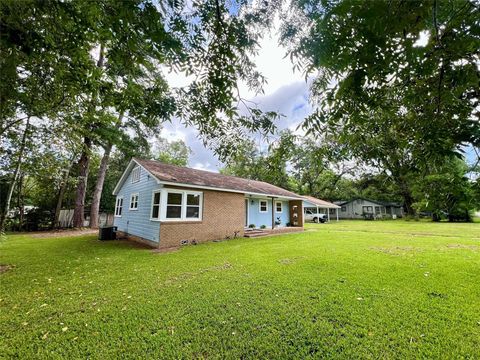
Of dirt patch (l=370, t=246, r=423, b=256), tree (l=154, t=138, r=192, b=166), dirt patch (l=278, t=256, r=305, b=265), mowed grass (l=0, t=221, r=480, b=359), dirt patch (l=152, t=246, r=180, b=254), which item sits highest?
tree (l=154, t=138, r=192, b=166)

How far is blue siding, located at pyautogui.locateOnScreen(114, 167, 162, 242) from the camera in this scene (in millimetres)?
10118

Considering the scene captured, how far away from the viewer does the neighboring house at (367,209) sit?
37.4 m

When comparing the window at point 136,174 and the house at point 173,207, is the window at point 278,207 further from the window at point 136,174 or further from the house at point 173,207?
the window at point 136,174

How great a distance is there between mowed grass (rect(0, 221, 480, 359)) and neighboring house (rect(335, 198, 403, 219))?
113 ft

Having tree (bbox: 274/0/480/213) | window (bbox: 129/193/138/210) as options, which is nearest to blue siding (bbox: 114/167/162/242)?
window (bbox: 129/193/138/210)

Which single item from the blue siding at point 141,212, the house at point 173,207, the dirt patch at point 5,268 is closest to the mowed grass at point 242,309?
the dirt patch at point 5,268

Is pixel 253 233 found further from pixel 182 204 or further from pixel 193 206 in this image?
pixel 182 204

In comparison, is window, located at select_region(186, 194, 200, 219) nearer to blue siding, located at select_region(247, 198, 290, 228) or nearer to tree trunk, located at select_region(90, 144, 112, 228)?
blue siding, located at select_region(247, 198, 290, 228)

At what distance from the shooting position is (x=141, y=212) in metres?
11.2

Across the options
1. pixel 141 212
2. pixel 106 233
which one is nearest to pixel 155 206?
pixel 141 212

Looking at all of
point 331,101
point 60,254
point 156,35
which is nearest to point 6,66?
point 156,35

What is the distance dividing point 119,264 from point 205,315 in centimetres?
450

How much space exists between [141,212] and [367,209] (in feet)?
127

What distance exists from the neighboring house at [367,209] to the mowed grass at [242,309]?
3444 centimetres
